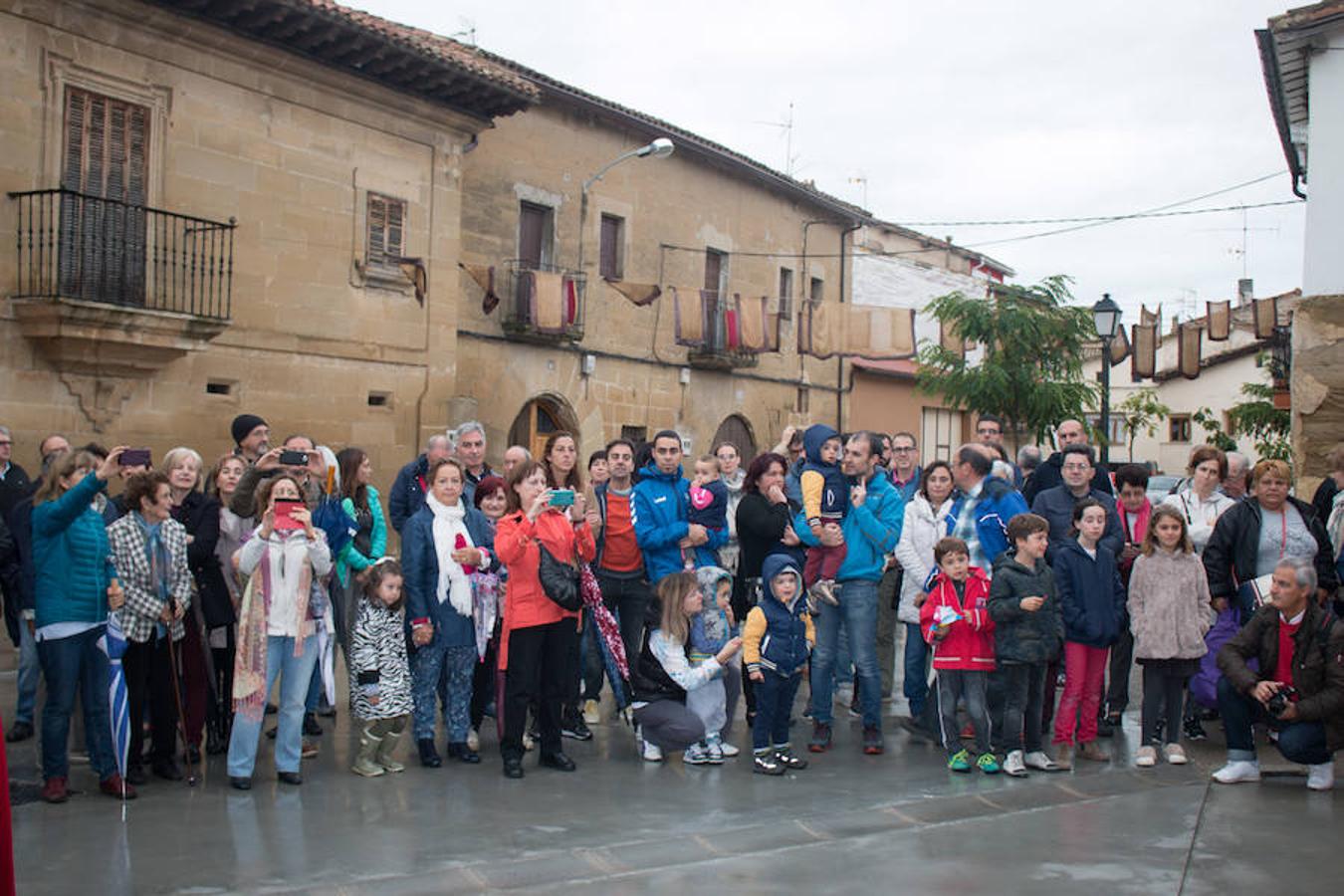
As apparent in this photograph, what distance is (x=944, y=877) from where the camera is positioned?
5633 millimetres

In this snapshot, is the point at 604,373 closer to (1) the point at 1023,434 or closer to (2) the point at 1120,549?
(1) the point at 1023,434

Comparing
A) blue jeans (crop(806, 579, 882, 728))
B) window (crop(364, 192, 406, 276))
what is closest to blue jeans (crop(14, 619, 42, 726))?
blue jeans (crop(806, 579, 882, 728))

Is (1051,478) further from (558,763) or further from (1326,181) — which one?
(558,763)

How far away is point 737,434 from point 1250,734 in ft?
65.7

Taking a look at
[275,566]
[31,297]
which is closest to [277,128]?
[31,297]

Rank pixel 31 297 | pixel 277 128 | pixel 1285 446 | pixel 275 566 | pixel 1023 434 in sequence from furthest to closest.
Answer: pixel 1285 446 → pixel 1023 434 → pixel 277 128 → pixel 31 297 → pixel 275 566

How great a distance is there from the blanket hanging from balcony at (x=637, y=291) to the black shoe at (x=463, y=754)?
1477 cm

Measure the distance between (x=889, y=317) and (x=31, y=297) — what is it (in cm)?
1497

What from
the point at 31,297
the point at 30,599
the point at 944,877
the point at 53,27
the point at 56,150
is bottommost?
the point at 944,877

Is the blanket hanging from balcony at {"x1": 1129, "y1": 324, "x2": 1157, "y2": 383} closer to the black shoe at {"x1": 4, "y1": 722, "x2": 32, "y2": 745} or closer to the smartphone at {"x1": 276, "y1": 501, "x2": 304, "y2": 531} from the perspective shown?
the smartphone at {"x1": 276, "y1": 501, "x2": 304, "y2": 531}

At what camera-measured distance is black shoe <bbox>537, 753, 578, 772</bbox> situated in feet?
24.6

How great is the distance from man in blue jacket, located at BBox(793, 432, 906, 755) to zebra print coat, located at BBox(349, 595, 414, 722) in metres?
2.58

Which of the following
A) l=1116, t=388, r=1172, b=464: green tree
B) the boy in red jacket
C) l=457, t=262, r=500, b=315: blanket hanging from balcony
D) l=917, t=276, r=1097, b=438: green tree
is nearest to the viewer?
the boy in red jacket

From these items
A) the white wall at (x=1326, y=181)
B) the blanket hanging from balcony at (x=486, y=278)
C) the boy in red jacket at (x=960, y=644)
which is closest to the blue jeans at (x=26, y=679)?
the boy in red jacket at (x=960, y=644)
